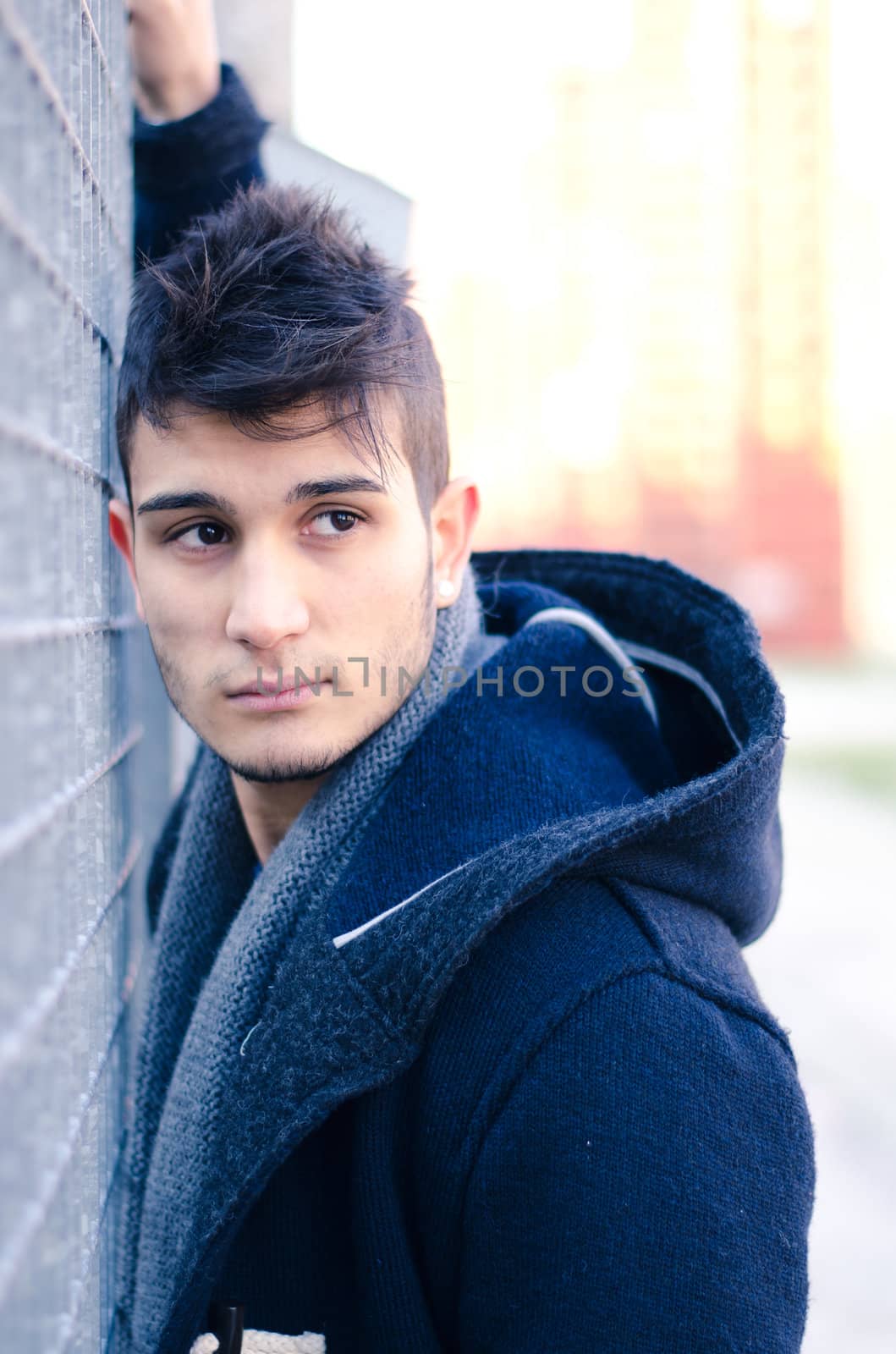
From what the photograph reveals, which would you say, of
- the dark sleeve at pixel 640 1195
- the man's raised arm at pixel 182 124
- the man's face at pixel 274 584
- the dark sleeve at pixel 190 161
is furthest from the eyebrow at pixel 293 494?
the dark sleeve at pixel 640 1195

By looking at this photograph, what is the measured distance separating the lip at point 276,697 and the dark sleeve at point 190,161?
736mm

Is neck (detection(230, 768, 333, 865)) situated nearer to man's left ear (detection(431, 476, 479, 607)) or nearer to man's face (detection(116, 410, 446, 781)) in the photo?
man's face (detection(116, 410, 446, 781))

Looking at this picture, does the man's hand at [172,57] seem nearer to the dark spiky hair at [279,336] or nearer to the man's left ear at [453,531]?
the dark spiky hair at [279,336]

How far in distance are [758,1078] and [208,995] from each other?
65 cm

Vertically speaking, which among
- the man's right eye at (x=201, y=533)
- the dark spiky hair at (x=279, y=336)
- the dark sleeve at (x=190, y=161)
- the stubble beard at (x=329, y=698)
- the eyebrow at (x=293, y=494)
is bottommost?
the stubble beard at (x=329, y=698)

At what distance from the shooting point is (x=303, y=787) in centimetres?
163

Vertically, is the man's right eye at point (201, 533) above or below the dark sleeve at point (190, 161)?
below

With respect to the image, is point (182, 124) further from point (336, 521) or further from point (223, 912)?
point (223, 912)

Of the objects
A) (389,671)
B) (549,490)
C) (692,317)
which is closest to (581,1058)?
(389,671)

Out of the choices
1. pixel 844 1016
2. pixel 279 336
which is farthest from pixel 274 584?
pixel 844 1016

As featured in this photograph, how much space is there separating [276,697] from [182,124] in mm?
923

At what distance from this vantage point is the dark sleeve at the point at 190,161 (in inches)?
70.6

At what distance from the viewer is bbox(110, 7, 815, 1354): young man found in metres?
1.18

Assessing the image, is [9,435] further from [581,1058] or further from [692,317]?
[692,317]
